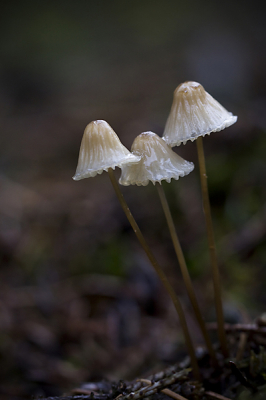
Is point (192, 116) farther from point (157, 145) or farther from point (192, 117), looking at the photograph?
point (157, 145)

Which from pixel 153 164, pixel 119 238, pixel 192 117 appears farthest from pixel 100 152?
pixel 119 238

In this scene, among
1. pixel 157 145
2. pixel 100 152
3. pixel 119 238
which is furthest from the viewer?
pixel 119 238

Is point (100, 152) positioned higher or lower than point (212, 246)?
higher

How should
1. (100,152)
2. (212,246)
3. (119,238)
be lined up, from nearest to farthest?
(100,152)
(212,246)
(119,238)

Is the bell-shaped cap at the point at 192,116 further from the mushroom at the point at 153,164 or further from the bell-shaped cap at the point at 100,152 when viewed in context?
the bell-shaped cap at the point at 100,152

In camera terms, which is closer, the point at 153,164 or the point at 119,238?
the point at 153,164

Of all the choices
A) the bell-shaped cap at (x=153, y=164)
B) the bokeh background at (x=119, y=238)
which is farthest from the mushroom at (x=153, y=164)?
the bokeh background at (x=119, y=238)
